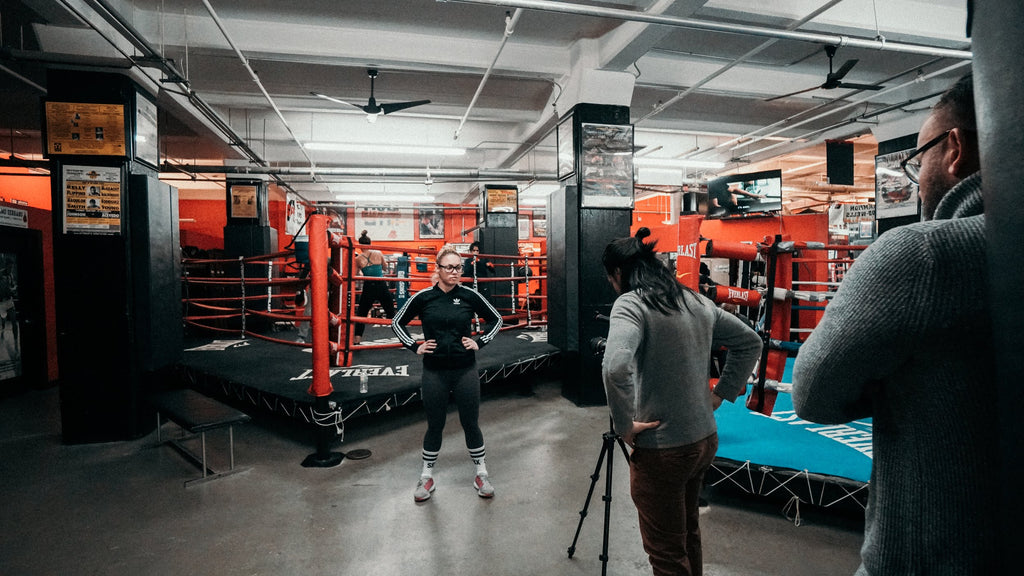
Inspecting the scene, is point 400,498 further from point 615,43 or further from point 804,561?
point 615,43

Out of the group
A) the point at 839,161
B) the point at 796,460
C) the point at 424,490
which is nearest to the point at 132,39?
the point at 424,490

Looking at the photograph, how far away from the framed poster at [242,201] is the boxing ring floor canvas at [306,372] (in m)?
3.90

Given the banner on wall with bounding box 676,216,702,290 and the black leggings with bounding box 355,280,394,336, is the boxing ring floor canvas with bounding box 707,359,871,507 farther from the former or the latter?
the black leggings with bounding box 355,280,394,336

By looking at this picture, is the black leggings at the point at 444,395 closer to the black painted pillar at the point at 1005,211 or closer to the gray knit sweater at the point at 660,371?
the gray knit sweater at the point at 660,371

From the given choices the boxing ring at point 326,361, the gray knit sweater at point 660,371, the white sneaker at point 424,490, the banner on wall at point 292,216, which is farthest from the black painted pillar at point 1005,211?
the banner on wall at point 292,216

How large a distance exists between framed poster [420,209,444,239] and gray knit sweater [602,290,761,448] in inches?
668

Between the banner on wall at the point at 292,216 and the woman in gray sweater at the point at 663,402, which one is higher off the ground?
the banner on wall at the point at 292,216

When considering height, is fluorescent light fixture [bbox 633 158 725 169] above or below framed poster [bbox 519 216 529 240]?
above

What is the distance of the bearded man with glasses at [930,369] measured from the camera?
0.64m

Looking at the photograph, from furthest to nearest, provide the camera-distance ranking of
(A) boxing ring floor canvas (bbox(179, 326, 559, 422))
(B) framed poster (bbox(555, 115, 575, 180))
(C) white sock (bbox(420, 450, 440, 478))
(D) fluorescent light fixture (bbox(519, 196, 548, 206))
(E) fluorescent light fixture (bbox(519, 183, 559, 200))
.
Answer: (D) fluorescent light fixture (bbox(519, 196, 548, 206)) → (E) fluorescent light fixture (bbox(519, 183, 559, 200)) → (B) framed poster (bbox(555, 115, 575, 180)) → (A) boxing ring floor canvas (bbox(179, 326, 559, 422)) → (C) white sock (bbox(420, 450, 440, 478))

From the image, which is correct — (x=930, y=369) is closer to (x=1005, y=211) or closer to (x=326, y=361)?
(x=1005, y=211)

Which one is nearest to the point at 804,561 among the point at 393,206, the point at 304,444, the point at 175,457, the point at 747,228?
the point at 304,444

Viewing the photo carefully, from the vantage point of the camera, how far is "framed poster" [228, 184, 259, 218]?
9805mm

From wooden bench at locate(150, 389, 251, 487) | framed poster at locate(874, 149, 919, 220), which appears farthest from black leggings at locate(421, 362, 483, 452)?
framed poster at locate(874, 149, 919, 220)
